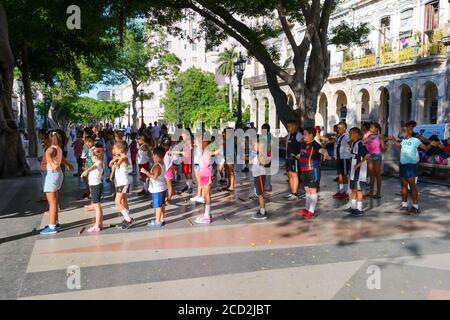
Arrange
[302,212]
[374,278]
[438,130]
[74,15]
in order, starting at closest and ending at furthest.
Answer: [374,278] < [302,212] < [74,15] < [438,130]

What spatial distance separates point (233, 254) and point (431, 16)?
81.0ft

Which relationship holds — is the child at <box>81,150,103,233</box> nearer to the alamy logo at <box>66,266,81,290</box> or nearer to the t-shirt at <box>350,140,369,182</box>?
the alamy logo at <box>66,266,81,290</box>

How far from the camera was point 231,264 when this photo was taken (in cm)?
534

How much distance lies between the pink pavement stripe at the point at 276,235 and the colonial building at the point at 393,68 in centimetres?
1873

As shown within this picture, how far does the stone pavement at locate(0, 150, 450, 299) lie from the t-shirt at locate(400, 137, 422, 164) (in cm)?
100

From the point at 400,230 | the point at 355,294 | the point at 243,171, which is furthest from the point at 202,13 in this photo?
the point at 355,294

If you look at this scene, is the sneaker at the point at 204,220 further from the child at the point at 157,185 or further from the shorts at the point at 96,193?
the shorts at the point at 96,193

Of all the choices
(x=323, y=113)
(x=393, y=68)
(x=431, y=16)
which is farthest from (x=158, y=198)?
(x=323, y=113)

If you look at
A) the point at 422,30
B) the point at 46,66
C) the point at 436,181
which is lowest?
the point at 436,181

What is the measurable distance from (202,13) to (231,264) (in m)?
9.14

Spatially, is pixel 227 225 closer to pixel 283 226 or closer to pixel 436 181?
pixel 283 226

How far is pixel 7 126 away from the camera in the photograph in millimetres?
12781

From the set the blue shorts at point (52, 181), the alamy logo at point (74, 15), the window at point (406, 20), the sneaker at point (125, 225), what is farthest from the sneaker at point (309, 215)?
the window at point (406, 20)

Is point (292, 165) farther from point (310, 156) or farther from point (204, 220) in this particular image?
point (204, 220)
